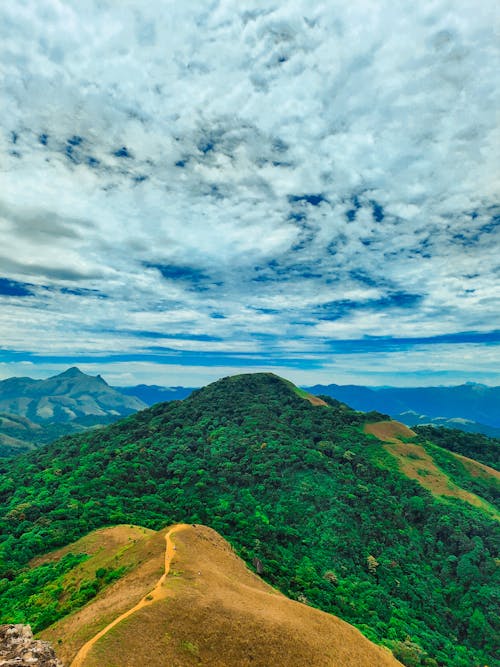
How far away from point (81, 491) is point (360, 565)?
3014 inches

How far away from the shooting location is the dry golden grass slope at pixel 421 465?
111000 mm

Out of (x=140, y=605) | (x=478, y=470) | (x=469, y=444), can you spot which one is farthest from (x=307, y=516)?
(x=469, y=444)

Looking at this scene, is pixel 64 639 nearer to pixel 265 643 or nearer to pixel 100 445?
pixel 265 643

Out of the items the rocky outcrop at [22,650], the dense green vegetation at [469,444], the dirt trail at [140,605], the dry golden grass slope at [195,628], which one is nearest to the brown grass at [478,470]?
the dense green vegetation at [469,444]

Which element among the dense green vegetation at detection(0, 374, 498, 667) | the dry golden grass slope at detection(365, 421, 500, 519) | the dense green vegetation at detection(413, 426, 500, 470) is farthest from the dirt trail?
the dense green vegetation at detection(413, 426, 500, 470)

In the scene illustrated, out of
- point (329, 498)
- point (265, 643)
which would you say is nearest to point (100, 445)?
point (329, 498)

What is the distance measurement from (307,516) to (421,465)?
54.7 meters

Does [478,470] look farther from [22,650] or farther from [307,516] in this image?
[22,650]

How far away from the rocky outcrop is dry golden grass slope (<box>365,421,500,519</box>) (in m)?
118

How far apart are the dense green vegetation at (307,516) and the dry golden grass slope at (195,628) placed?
74.5ft

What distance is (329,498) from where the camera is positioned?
10625 centimetres

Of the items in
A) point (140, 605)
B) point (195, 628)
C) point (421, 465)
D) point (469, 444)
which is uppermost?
point (140, 605)

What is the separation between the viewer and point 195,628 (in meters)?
34.3

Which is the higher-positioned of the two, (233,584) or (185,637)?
(185,637)
